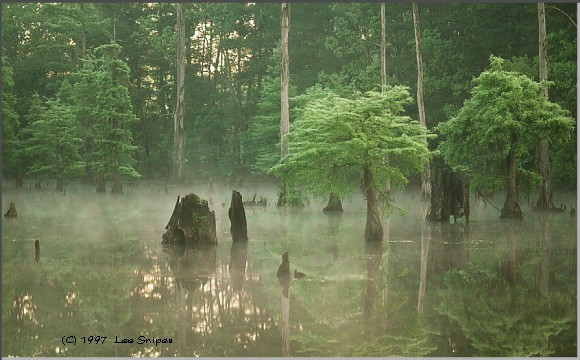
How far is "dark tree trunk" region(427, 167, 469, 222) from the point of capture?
1061 inches

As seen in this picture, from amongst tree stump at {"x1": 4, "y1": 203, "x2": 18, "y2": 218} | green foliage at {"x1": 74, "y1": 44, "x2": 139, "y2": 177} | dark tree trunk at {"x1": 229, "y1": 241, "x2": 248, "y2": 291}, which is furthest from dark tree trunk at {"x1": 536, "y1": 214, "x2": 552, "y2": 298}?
green foliage at {"x1": 74, "y1": 44, "x2": 139, "y2": 177}

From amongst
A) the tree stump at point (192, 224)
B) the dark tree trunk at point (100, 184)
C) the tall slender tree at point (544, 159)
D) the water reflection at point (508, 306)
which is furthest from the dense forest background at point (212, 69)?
the water reflection at point (508, 306)

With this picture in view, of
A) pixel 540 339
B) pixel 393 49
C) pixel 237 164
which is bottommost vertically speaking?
pixel 540 339

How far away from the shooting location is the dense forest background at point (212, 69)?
4547cm

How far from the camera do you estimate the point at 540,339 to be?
37.0ft

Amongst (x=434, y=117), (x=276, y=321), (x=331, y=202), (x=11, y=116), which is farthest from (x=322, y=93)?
(x=276, y=321)

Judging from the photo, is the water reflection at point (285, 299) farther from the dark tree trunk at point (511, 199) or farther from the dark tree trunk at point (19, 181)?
the dark tree trunk at point (19, 181)

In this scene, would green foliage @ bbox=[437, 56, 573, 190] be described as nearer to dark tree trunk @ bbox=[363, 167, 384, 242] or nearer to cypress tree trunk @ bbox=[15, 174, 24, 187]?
dark tree trunk @ bbox=[363, 167, 384, 242]

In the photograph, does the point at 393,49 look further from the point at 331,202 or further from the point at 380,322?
the point at 380,322

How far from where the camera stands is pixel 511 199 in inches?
1115

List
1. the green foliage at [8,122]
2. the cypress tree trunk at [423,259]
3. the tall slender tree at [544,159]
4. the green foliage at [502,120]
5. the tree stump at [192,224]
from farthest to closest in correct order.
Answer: the green foliage at [8,122], the tall slender tree at [544,159], the green foliage at [502,120], the tree stump at [192,224], the cypress tree trunk at [423,259]

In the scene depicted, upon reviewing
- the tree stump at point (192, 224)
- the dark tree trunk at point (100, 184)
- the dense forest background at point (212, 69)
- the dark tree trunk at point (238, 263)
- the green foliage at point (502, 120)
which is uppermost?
the dense forest background at point (212, 69)

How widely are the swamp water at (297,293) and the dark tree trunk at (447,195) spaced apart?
5.99 feet

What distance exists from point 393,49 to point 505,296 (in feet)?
139
